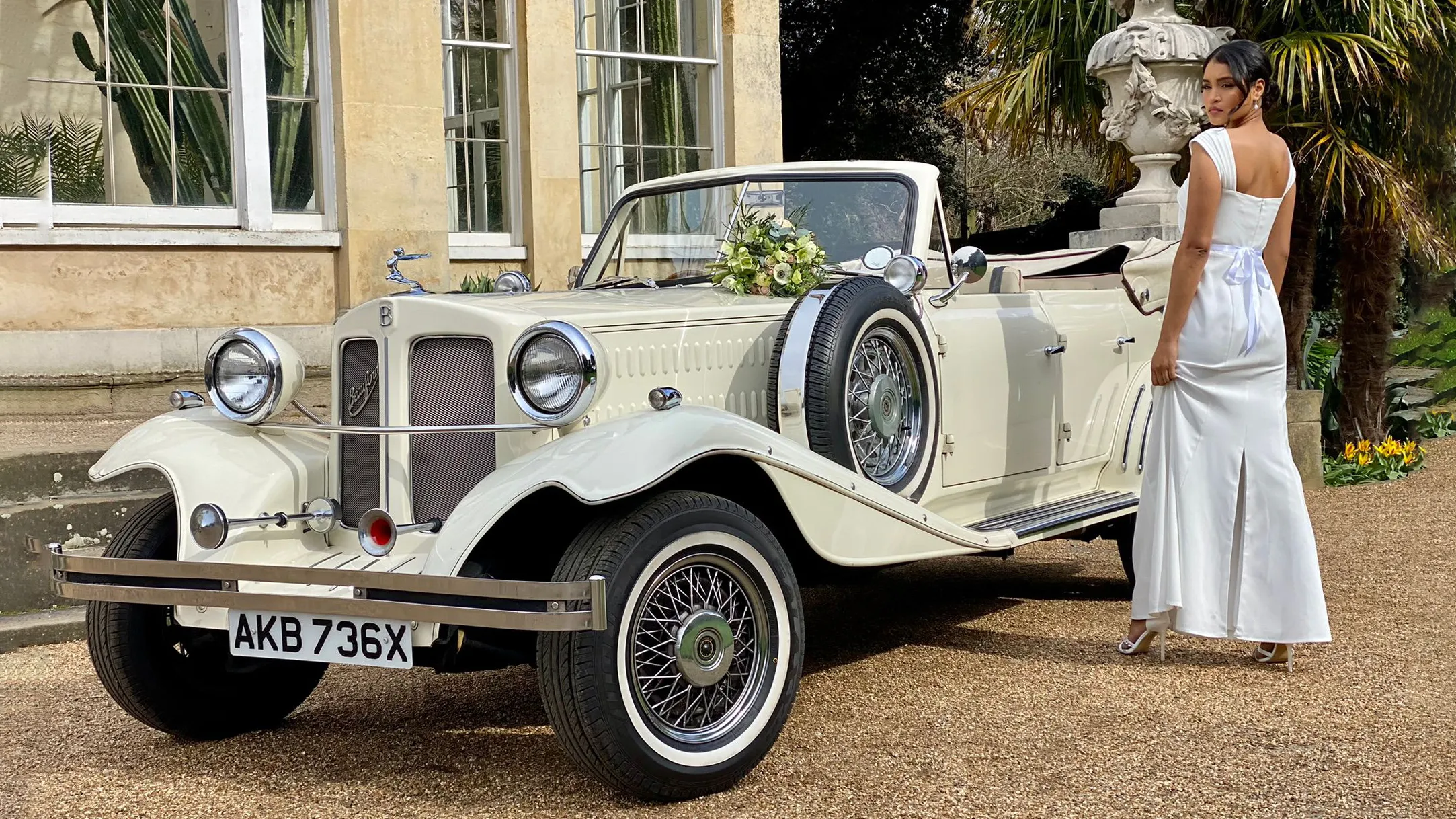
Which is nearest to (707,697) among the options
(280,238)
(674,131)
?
(280,238)

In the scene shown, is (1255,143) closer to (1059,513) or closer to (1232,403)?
(1232,403)

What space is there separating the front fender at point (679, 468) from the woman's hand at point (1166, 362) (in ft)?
3.71

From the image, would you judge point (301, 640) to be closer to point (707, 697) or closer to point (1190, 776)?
point (707, 697)

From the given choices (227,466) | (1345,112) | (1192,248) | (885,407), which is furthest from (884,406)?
(1345,112)

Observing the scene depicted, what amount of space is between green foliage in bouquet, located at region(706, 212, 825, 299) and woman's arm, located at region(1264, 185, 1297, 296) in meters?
1.46

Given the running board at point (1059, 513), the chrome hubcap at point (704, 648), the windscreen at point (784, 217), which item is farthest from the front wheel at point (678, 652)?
the windscreen at point (784, 217)

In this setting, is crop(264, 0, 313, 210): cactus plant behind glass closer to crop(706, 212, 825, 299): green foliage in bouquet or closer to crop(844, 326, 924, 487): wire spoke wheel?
crop(706, 212, 825, 299): green foliage in bouquet

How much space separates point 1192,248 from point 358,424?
262 cm

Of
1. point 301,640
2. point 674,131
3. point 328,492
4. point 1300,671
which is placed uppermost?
point 674,131

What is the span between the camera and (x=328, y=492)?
4.15 m

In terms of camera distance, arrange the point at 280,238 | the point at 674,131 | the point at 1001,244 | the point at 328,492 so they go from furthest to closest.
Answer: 1. the point at 1001,244
2. the point at 674,131
3. the point at 280,238
4. the point at 328,492

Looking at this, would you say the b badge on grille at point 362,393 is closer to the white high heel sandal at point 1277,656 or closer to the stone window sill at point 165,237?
the white high heel sandal at point 1277,656

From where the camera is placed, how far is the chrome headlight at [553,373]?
354 cm

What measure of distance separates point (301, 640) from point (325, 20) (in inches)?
289
